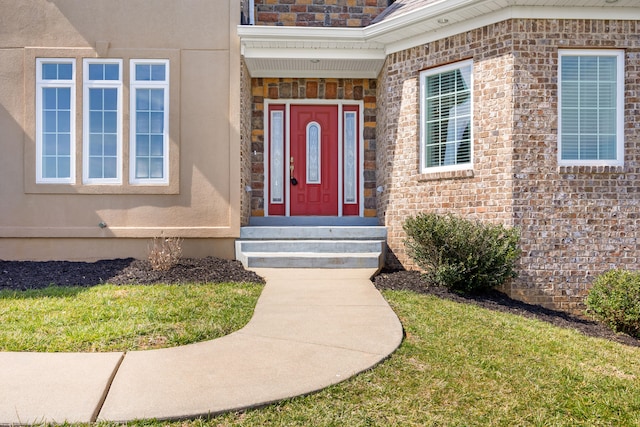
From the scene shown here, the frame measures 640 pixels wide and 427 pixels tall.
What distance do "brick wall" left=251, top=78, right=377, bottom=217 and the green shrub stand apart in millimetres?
3152

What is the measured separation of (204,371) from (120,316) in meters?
1.78

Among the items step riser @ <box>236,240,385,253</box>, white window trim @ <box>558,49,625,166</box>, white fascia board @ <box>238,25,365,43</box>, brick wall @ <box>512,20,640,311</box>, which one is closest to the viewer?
brick wall @ <box>512,20,640,311</box>

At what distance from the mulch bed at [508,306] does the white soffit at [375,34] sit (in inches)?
157

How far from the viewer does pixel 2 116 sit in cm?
853

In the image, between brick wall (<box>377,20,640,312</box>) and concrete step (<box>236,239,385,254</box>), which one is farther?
concrete step (<box>236,239,385,254</box>)

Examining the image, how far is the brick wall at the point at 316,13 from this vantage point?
389 inches

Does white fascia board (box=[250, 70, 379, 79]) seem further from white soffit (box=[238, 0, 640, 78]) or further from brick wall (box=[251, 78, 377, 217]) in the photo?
brick wall (box=[251, 78, 377, 217])

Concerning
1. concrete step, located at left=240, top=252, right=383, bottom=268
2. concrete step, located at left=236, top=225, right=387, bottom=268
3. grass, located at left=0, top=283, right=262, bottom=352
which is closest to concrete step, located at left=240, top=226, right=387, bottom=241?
concrete step, located at left=236, top=225, right=387, bottom=268

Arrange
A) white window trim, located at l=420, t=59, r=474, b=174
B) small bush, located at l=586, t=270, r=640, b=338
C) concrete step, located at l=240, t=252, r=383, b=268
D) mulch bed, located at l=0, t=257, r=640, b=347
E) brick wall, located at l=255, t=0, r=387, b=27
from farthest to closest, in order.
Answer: brick wall, located at l=255, t=0, r=387, b=27
concrete step, located at l=240, t=252, r=383, b=268
white window trim, located at l=420, t=59, r=474, b=174
mulch bed, located at l=0, t=257, r=640, b=347
small bush, located at l=586, t=270, r=640, b=338

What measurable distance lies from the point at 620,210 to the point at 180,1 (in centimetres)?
784

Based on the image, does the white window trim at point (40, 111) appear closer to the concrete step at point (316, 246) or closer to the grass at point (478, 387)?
the concrete step at point (316, 246)

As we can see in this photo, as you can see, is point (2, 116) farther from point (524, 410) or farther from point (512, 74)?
point (524, 410)

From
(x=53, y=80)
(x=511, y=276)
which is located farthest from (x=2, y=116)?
(x=511, y=276)

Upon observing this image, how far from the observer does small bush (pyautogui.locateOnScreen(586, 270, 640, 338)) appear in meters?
6.14
